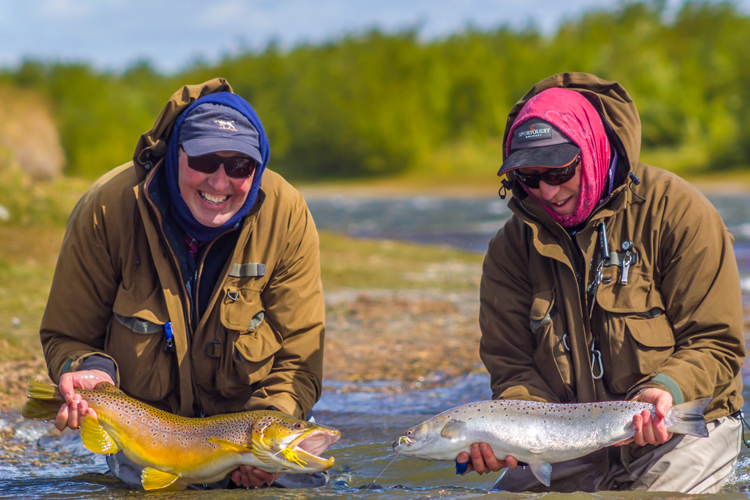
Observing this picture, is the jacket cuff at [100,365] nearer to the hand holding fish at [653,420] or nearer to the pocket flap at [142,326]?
the pocket flap at [142,326]

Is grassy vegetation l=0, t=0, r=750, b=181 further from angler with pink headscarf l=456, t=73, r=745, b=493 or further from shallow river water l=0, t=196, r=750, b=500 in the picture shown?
angler with pink headscarf l=456, t=73, r=745, b=493

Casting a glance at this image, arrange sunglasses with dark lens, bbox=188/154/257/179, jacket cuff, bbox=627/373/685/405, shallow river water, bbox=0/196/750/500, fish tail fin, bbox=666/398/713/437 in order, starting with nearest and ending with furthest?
fish tail fin, bbox=666/398/713/437 < jacket cuff, bbox=627/373/685/405 < sunglasses with dark lens, bbox=188/154/257/179 < shallow river water, bbox=0/196/750/500

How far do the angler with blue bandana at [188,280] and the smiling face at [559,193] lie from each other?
127 cm

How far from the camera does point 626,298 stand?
385cm

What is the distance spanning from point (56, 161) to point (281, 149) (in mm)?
42234

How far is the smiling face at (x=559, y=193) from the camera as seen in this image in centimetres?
383

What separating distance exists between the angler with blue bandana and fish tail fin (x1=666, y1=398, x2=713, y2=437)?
1.75 m

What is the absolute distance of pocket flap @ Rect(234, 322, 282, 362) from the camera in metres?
4.12

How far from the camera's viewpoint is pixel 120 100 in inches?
1559

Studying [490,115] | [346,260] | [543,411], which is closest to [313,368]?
[543,411]

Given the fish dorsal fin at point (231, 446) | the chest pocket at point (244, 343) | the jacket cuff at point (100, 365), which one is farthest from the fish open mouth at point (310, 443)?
the jacket cuff at point (100, 365)

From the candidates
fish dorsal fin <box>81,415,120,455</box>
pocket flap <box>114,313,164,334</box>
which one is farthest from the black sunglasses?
fish dorsal fin <box>81,415,120,455</box>

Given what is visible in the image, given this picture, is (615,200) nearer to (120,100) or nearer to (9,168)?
(9,168)

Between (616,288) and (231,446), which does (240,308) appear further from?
(616,288)
